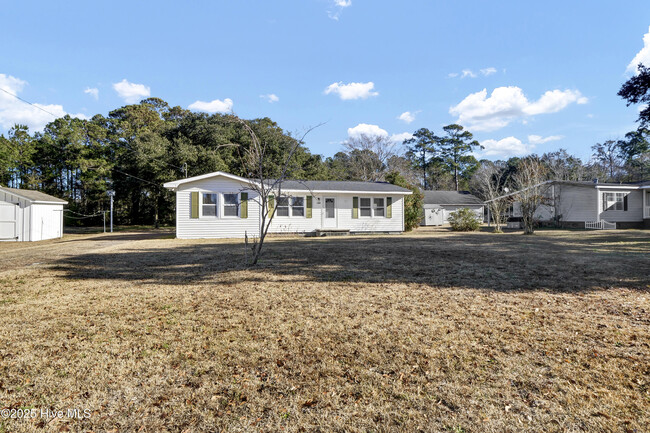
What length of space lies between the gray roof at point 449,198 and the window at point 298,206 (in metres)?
19.8

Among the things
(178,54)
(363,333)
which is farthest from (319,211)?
(363,333)

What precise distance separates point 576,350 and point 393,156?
37.8m

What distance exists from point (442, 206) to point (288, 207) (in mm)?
21640

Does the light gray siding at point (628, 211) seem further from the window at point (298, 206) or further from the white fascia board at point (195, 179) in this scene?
the white fascia board at point (195, 179)

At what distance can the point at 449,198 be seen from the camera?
35781 mm

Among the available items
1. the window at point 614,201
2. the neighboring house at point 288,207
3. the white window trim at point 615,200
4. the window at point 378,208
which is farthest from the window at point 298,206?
the window at point 614,201

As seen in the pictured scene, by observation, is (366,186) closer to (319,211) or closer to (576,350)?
(319,211)

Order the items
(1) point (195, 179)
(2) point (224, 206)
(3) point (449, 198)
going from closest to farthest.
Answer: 1. (1) point (195, 179)
2. (2) point (224, 206)
3. (3) point (449, 198)

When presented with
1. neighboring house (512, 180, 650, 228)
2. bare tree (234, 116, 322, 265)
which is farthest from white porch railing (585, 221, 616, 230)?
bare tree (234, 116, 322, 265)

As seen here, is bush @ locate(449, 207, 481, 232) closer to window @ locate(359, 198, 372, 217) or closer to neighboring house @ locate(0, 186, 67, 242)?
window @ locate(359, 198, 372, 217)

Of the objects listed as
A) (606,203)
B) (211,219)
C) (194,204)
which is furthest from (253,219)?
(606,203)

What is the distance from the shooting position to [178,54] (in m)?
14.8

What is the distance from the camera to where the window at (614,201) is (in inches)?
924

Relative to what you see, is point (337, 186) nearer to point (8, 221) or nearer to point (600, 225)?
point (8, 221)
